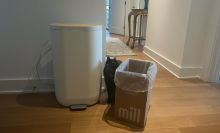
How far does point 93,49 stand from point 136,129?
0.63 meters

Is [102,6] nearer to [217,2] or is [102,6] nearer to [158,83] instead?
[158,83]

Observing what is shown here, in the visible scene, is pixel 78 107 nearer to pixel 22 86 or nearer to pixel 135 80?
pixel 135 80

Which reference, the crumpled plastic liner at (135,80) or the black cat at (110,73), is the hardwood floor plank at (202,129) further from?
the black cat at (110,73)

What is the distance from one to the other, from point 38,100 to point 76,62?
1.82 feet

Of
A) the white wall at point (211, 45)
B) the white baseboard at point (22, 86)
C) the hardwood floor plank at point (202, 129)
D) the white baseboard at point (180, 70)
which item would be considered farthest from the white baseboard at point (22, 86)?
the white wall at point (211, 45)

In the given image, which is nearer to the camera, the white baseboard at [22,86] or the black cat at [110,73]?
the black cat at [110,73]

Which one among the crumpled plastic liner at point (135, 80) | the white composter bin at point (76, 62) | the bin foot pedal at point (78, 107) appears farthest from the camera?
the bin foot pedal at point (78, 107)

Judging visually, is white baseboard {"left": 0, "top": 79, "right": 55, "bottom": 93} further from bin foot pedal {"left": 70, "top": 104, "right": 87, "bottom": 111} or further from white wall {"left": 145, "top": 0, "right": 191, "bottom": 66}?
white wall {"left": 145, "top": 0, "right": 191, "bottom": 66}

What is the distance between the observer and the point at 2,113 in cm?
118

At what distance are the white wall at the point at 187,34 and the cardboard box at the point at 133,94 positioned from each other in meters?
0.96

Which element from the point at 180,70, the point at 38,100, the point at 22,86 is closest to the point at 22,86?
the point at 22,86

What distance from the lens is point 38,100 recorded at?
1.37 m

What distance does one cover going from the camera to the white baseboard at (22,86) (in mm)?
1457

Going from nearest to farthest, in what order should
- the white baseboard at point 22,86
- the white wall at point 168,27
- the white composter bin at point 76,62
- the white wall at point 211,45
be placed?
the white composter bin at point 76,62 < the white baseboard at point 22,86 < the white wall at point 211,45 < the white wall at point 168,27
